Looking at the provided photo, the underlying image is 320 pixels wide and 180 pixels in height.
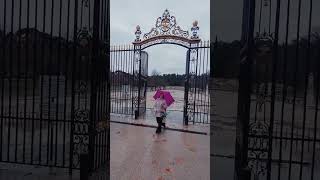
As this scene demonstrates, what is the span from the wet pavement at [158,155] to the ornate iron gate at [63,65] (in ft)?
5.10

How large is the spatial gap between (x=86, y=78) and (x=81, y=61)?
0.82ft

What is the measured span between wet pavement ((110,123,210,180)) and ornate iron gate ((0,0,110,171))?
1554mm

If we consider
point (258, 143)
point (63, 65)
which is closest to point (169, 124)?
point (63, 65)

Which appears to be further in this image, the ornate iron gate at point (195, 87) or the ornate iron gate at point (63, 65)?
the ornate iron gate at point (195, 87)

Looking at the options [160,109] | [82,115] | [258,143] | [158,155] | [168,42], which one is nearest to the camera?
[258,143]

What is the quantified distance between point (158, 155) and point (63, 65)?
3.77 m

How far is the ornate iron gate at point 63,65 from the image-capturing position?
4.32 meters

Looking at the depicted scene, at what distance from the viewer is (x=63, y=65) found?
15.6ft

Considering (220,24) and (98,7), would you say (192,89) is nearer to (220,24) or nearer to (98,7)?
(220,24)

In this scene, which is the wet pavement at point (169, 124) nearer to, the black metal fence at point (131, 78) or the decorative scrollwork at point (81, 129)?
the black metal fence at point (131, 78)

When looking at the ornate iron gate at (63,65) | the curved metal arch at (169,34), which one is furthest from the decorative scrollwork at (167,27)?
the ornate iron gate at (63,65)

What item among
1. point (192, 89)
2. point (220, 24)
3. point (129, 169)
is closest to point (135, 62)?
point (192, 89)

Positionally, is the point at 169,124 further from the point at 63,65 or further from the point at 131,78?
the point at 63,65

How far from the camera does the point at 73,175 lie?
17.4 ft
